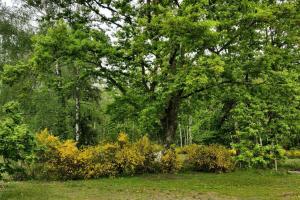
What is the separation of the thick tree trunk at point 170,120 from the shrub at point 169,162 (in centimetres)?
61

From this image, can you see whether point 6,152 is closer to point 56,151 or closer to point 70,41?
point 56,151

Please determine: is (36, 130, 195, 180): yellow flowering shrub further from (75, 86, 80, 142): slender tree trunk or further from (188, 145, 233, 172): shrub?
(75, 86, 80, 142): slender tree trunk

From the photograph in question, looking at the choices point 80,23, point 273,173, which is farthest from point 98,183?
point 273,173

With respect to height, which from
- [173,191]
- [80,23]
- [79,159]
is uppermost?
[80,23]

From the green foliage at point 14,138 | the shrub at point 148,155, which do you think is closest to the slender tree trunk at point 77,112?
the shrub at point 148,155

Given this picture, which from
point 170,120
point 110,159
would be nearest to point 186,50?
point 170,120

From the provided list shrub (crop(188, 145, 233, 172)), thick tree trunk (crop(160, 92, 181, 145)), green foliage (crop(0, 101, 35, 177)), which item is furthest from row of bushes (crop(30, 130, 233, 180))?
green foliage (crop(0, 101, 35, 177))

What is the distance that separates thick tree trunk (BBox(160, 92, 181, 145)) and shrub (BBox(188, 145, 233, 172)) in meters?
1.70

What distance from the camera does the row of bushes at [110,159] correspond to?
16547 millimetres

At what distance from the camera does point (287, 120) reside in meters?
16.2

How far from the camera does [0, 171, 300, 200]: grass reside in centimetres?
1260

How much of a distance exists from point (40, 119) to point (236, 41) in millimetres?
12699

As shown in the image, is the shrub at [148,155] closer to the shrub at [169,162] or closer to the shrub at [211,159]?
the shrub at [169,162]

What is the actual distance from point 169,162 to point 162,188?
14.7ft
